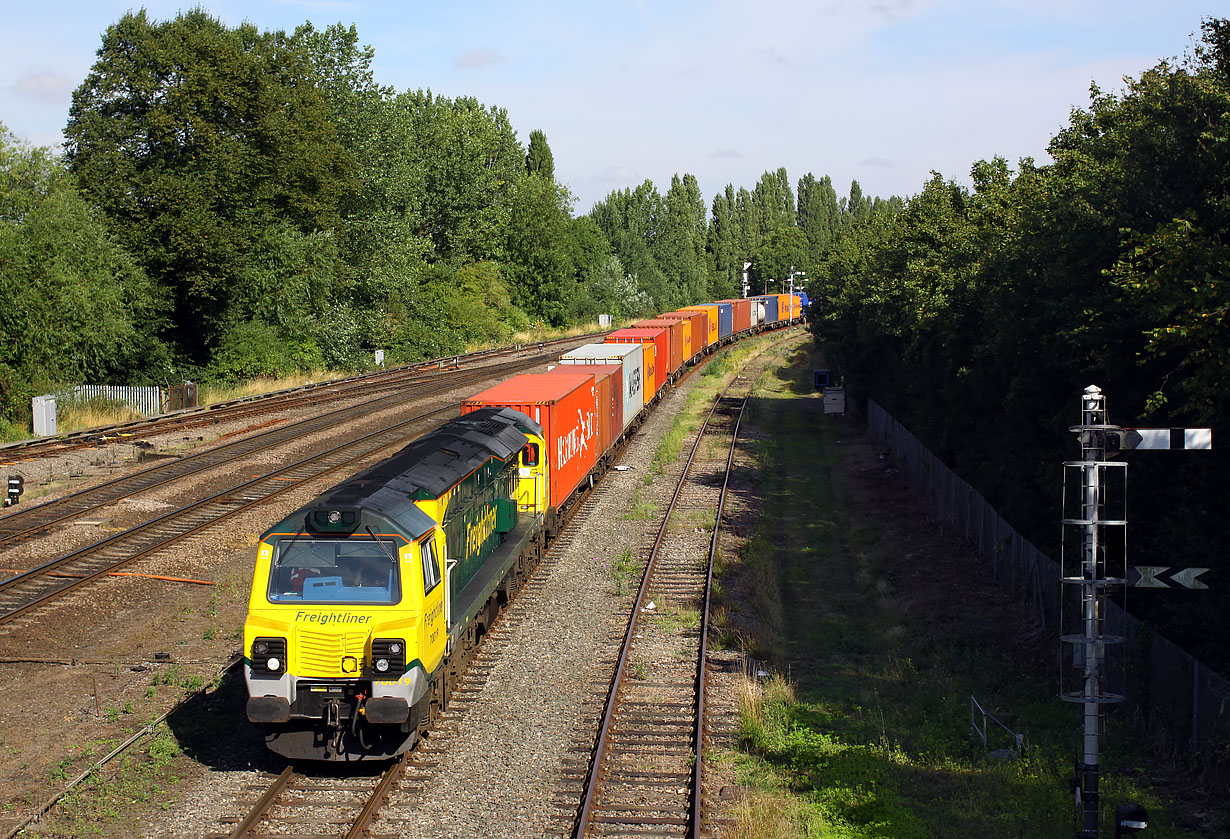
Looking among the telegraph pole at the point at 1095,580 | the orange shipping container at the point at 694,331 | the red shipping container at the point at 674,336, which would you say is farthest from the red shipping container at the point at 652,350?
the telegraph pole at the point at 1095,580

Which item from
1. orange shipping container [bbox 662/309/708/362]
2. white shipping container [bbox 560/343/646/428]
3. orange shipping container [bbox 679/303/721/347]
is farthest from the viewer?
orange shipping container [bbox 679/303/721/347]

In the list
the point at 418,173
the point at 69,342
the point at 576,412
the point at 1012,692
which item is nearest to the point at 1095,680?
the point at 1012,692

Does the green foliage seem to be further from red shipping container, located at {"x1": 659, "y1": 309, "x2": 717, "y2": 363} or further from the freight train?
red shipping container, located at {"x1": 659, "y1": 309, "x2": 717, "y2": 363}

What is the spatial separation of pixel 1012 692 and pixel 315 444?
2616cm

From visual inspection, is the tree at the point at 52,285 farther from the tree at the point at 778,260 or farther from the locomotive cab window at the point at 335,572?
the tree at the point at 778,260

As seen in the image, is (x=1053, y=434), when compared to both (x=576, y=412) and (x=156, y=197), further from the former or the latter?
(x=156, y=197)

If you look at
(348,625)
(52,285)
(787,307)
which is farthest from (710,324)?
(348,625)

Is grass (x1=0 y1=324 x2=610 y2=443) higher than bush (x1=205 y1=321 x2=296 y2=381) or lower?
lower

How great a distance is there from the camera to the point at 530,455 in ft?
64.7

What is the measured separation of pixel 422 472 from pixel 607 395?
16.4 metres

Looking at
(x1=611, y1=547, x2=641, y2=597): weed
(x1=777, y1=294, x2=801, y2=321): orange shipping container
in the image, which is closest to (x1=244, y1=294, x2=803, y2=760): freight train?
(x1=611, y1=547, x2=641, y2=597): weed

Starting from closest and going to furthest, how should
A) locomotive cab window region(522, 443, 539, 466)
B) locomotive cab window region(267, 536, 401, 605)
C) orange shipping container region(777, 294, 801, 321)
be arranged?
1. locomotive cab window region(267, 536, 401, 605)
2. locomotive cab window region(522, 443, 539, 466)
3. orange shipping container region(777, 294, 801, 321)

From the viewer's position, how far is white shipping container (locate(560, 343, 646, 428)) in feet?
109

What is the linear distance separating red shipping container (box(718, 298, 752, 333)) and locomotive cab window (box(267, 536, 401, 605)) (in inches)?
2680
